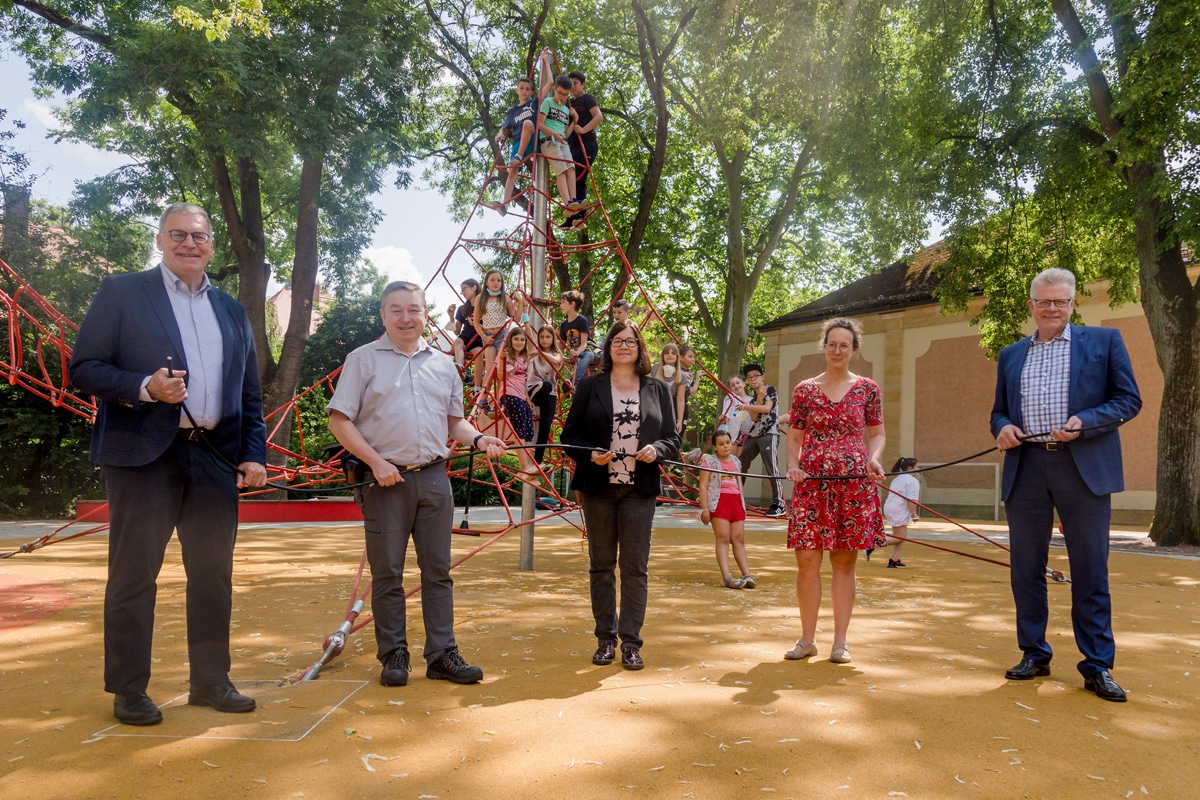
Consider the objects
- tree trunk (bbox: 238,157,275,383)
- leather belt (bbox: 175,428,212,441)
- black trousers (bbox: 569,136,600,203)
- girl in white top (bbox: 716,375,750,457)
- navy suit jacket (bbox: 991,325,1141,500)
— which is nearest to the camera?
leather belt (bbox: 175,428,212,441)

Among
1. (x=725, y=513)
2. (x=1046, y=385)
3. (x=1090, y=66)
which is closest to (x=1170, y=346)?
(x=1090, y=66)

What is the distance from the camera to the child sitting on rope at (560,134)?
8.52m

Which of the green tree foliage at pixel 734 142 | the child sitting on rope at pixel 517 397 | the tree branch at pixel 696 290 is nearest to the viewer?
the child sitting on rope at pixel 517 397

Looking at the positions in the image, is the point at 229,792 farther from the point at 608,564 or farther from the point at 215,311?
the point at 608,564

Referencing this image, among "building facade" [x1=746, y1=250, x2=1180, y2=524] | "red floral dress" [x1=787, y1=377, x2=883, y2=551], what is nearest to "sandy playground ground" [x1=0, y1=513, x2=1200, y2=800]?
"red floral dress" [x1=787, y1=377, x2=883, y2=551]

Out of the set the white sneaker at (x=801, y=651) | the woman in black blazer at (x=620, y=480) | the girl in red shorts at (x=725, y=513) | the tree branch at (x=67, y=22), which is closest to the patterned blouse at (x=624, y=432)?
the woman in black blazer at (x=620, y=480)

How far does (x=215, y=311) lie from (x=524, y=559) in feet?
16.4

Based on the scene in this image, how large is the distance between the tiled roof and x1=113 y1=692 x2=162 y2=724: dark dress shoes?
64.3ft

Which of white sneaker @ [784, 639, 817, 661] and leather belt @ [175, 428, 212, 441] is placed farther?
white sneaker @ [784, 639, 817, 661]

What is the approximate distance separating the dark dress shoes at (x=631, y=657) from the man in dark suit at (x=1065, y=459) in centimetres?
167

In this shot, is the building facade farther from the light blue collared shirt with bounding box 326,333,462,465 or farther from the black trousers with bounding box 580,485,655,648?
the light blue collared shirt with bounding box 326,333,462,465

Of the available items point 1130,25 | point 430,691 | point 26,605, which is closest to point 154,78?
point 26,605

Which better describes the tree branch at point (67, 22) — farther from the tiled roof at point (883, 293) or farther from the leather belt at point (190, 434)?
the tiled roof at point (883, 293)

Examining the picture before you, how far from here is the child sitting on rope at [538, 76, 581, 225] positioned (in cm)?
852
